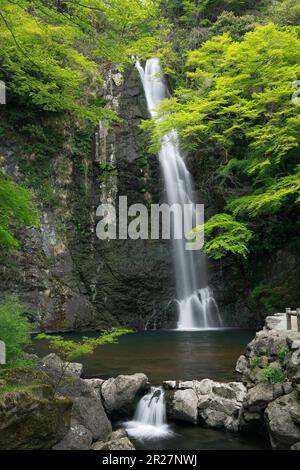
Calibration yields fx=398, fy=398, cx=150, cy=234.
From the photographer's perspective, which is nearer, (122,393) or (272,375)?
(272,375)

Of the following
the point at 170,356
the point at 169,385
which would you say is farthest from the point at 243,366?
the point at 170,356

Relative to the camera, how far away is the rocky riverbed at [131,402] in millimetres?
5211

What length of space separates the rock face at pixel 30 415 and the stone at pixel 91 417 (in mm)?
499

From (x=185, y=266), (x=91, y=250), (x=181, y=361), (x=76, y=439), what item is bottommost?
(x=76, y=439)

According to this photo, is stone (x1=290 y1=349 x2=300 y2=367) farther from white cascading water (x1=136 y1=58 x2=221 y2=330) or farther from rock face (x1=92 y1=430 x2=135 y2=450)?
white cascading water (x1=136 y1=58 x2=221 y2=330)

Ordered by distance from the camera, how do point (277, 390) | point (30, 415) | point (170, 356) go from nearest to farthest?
point (30, 415) → point (277, 390) → point (170, 356)

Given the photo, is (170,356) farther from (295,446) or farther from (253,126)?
(253,126)

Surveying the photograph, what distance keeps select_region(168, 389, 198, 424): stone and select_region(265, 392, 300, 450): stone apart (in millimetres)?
1347

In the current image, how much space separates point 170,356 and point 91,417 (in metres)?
4.50

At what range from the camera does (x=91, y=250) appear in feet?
57.7

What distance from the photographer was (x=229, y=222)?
46.0 ft

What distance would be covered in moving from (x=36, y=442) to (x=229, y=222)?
10.3 meters
